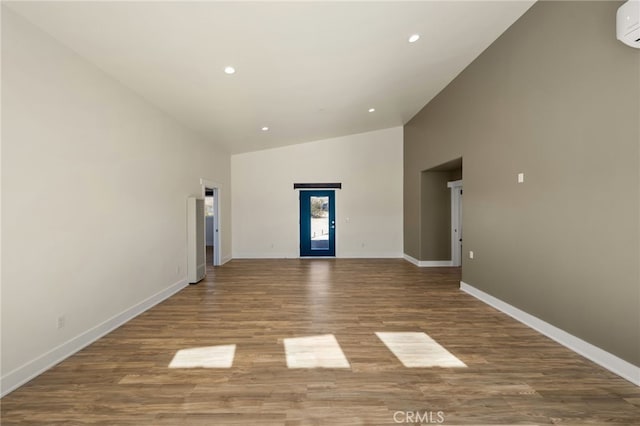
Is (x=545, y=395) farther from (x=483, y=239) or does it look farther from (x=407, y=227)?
(x=407, y=227)

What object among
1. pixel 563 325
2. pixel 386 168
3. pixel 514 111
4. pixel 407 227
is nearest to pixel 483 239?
pixel 563 325

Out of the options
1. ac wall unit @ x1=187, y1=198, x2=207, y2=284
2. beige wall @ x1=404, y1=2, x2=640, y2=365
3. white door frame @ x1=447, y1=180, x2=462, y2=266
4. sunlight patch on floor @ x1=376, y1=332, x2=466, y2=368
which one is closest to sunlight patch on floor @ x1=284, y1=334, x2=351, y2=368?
sunlight patch on floor @ x1=376, y1=332, x2=466, y2=368

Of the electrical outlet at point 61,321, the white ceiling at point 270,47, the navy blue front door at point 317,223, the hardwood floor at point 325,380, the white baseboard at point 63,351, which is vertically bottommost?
the hardwood floor at point 325,380

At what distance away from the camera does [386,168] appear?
8.01 meters

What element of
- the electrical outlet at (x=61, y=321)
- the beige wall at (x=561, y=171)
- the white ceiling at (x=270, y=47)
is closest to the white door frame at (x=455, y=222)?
the beige wall at (x=561, y=171)

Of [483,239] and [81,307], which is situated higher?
[483,239]

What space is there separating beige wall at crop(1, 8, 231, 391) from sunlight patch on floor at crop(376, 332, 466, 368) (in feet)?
10.6

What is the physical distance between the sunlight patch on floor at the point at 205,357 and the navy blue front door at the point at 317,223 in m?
5.41

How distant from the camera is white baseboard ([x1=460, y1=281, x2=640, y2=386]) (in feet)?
7.36

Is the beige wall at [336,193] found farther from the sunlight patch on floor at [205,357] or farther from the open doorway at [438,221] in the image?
the sunlight patch on floor at [205,357]

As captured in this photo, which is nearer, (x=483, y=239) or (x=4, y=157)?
(x=4, y=157)

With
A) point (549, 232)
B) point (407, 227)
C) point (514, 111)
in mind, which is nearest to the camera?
point (549, 232)

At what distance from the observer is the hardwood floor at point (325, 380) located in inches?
74.4

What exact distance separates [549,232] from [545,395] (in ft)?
5.68
